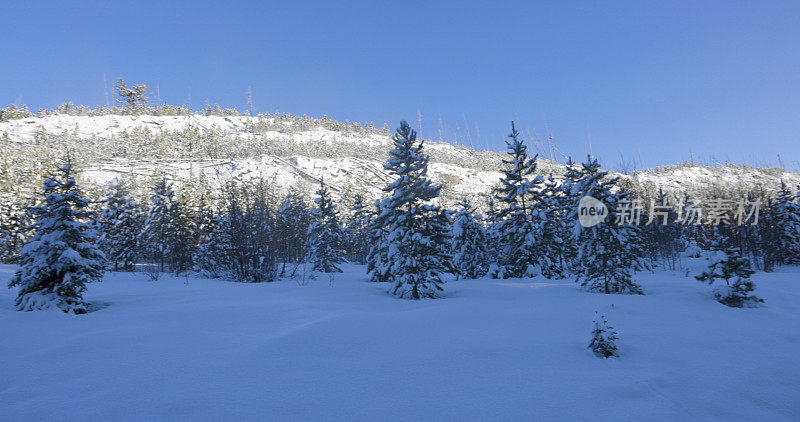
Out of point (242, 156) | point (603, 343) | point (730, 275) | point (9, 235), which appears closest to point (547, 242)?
point (730, 275)

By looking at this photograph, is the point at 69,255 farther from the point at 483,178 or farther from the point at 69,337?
the point at 483,178

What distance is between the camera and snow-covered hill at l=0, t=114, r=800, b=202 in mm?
95188

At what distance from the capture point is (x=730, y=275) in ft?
30.7

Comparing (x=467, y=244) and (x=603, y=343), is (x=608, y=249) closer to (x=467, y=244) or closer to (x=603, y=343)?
(x=603, y=343)

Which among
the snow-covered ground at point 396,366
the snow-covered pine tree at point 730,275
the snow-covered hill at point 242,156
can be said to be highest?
the snow-covered hill at point 242,156

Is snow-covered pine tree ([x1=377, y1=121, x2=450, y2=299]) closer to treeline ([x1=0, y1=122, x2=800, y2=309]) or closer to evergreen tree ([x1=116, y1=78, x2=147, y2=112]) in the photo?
treeline ([x1=0, y1=122, x2=800, y2=309])

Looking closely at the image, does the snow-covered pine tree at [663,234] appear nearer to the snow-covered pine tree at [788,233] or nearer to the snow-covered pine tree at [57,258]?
Answer: the snow-covered pine tree at [788,233]

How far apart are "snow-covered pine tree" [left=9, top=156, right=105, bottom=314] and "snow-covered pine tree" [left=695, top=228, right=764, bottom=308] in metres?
17.2

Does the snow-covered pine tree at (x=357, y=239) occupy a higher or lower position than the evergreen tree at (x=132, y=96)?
lower

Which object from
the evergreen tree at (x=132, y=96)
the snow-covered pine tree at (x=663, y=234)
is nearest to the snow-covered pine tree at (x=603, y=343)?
the snow-covered pine tree at (x=663, y=234)

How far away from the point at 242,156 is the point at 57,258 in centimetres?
11385

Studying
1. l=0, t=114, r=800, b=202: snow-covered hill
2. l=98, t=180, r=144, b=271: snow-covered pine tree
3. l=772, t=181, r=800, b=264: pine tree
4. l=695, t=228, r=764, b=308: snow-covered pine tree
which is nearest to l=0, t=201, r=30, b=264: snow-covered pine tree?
l=98, t=180, r=144, b=271: snow-covered pine tree

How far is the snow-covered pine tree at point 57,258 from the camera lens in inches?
360

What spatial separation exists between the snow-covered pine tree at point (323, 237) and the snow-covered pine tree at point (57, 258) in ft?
74.2
